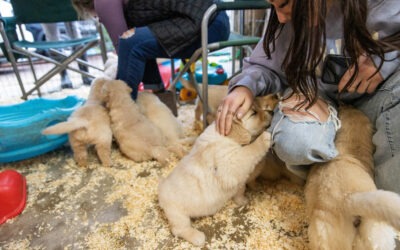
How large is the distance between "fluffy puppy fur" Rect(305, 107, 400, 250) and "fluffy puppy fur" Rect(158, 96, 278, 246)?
224 mm

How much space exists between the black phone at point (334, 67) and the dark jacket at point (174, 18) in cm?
76

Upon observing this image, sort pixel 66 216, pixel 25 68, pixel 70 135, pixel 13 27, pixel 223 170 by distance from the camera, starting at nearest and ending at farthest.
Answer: pixel 223 170 → pixel 66 216 → pixel 70 135 → pixel 13 27 → pixel 25 68

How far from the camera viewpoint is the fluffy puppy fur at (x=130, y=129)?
1.46 metres

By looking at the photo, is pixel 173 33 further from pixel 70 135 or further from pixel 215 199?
pixel 215 199

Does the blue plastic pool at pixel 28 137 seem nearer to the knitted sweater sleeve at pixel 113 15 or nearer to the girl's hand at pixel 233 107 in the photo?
the knitted sweater sleeve at pixel 113 15

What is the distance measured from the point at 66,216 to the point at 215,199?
26.5 inches

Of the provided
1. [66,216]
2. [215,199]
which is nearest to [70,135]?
[66,216]

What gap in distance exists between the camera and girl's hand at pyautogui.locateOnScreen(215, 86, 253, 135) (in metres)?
0.95

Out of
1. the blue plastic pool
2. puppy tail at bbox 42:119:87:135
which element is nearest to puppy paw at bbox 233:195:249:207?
puppy tail at bbox 42:119:87:135

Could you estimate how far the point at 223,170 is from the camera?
0.94m

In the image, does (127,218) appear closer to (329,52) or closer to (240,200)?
(240,200)

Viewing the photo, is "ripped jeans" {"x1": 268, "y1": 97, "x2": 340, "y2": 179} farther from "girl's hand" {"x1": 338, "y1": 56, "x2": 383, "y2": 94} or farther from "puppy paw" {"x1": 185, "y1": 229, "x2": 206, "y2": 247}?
"puppy paw" {"x1": 185, "y1": 229, "x2": 206, "y2": 247}

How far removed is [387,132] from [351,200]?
0.91 ft

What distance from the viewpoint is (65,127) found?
4.33ft
